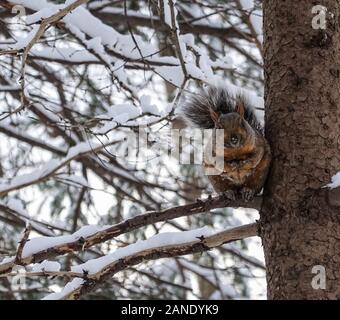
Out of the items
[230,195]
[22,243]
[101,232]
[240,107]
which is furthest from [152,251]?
[240,107]

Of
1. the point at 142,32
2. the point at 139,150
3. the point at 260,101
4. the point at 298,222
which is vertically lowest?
the point at 298,222

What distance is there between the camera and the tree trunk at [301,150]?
1.79 m

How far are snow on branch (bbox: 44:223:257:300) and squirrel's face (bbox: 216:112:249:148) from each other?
0.88 feet

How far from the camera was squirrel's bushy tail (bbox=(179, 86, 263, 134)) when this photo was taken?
207 cm

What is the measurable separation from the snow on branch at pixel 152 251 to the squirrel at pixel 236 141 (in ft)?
0.42

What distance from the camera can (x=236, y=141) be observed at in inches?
73.0

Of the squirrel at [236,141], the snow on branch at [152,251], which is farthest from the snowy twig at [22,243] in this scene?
the squirrel at [236,141]

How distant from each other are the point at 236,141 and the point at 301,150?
0.19 metres

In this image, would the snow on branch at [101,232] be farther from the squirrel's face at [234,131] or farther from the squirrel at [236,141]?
the squirrel's face at [234,131]

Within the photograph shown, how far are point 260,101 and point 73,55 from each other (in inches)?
36.9

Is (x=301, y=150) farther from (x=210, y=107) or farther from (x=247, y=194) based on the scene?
(x=210, y=107)

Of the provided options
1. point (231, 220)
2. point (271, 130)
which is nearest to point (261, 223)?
point (271, 130)
